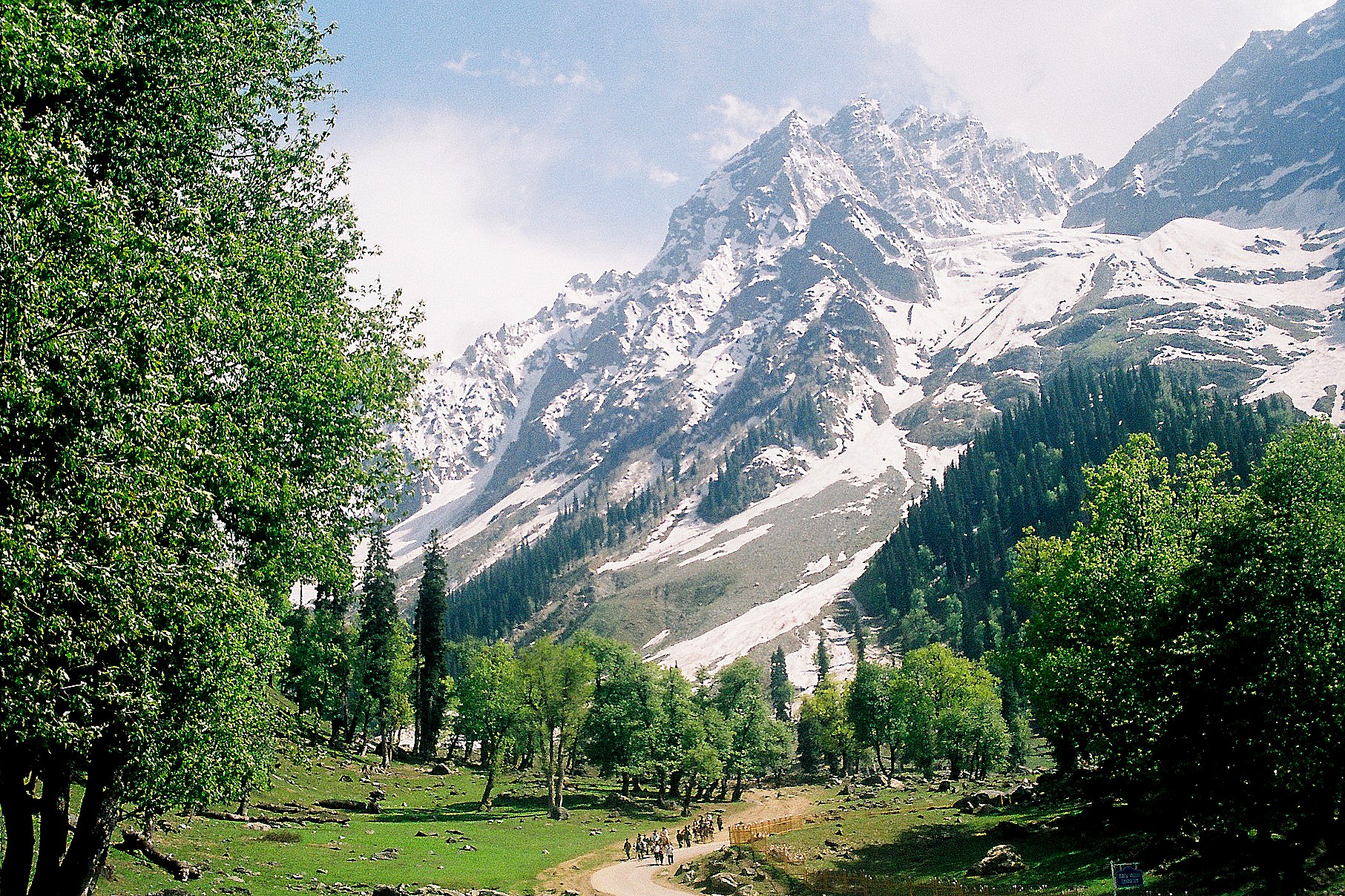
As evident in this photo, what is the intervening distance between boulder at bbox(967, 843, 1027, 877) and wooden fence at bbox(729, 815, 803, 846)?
68.7 feet

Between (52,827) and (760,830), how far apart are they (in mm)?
53653

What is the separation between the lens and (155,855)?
28391 millimetres

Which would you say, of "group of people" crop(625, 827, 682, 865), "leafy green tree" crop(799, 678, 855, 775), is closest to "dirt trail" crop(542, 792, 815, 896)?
"group of people" crop(625, 827, 682, 865)

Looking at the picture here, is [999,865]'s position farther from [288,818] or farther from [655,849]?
[288,818]

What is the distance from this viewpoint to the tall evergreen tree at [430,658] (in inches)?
3858

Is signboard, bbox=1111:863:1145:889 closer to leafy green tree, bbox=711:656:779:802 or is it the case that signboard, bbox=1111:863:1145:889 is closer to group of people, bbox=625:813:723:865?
group of people, bbox=625:813:723:865

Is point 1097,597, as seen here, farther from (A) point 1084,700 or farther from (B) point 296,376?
(B) point 296,376

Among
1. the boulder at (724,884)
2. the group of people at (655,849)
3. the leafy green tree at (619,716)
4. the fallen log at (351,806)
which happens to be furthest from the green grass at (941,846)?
the fallen log at (351,806)

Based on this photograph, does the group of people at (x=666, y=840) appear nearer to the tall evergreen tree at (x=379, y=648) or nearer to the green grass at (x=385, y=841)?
the green grass at (x=385, y=841)

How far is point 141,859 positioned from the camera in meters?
28.3

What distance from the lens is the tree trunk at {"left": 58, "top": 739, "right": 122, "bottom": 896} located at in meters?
16.3

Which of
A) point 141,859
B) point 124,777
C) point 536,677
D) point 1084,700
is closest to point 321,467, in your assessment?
point 124,777

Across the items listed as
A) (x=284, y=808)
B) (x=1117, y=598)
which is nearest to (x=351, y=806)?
(x=284, y=808)

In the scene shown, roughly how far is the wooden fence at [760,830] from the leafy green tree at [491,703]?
2095 cm
